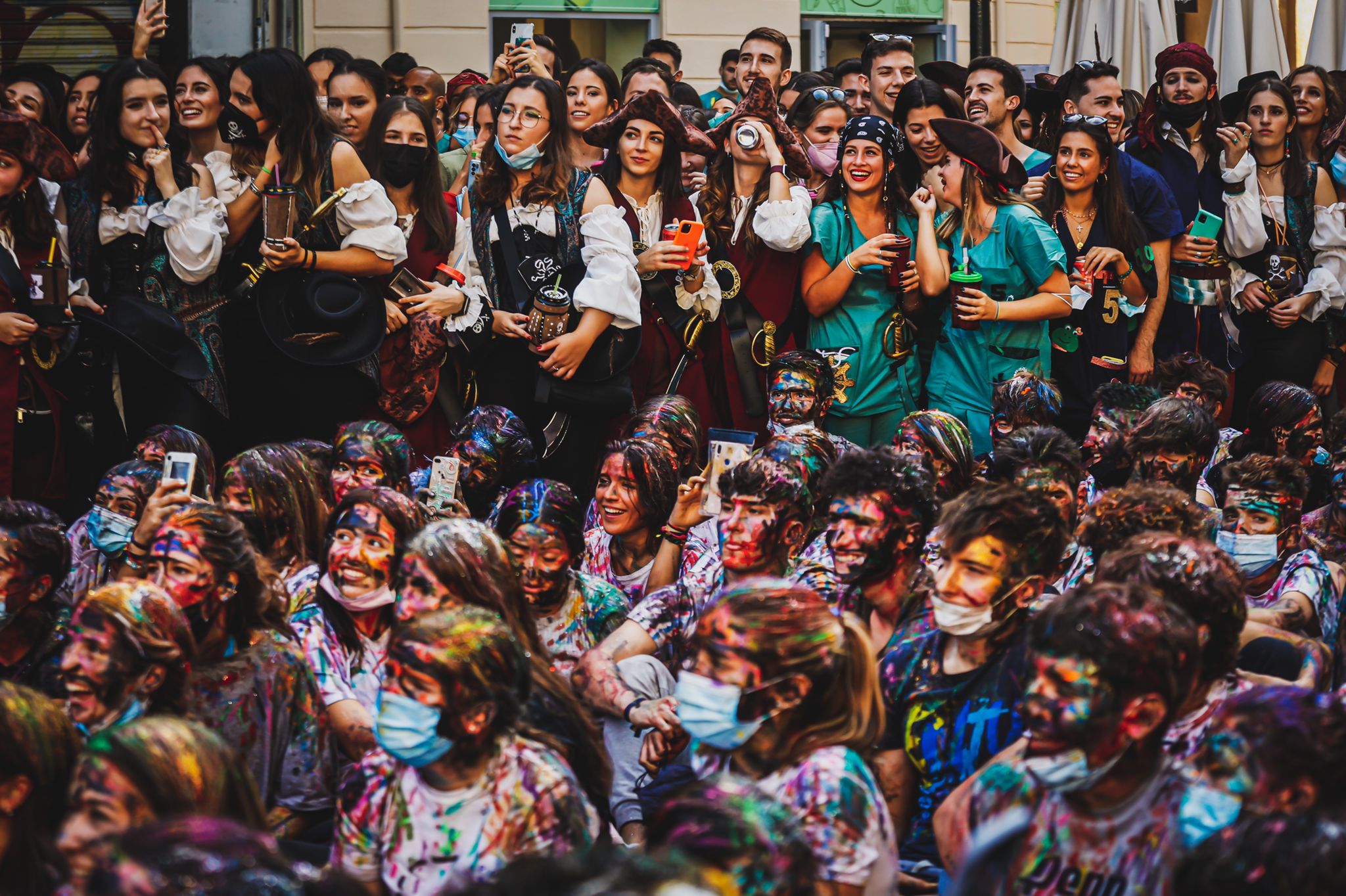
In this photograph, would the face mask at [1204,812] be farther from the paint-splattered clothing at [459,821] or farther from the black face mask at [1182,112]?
the black face mask at [1182,112]

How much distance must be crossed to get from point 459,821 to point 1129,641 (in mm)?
1358

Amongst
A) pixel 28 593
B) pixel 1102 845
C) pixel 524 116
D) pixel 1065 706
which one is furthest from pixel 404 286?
pixel 1102 845

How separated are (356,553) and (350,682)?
0.37m

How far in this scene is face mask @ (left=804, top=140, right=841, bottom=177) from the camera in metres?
7.46

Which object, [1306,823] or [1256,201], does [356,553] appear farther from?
[1256,201]

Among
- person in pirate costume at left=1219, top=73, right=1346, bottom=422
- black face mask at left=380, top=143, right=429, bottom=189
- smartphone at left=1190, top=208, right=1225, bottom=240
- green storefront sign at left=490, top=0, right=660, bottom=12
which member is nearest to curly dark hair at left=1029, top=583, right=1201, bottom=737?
black face mask at left=380, top=143, right=429, bottom=189

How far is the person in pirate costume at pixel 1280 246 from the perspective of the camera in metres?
7.73

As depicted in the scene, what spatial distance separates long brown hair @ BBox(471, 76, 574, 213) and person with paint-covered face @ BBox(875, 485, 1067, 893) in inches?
131

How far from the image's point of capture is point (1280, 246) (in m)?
7.78

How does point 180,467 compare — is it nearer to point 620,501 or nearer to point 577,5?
point 620,501

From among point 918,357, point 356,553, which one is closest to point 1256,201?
point 918,357

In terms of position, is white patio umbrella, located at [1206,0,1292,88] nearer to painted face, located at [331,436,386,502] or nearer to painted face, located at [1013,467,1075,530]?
painted face, located at [1013,467,1075,530]

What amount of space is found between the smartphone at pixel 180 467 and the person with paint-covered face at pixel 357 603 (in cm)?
87

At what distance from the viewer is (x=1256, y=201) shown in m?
7.72
